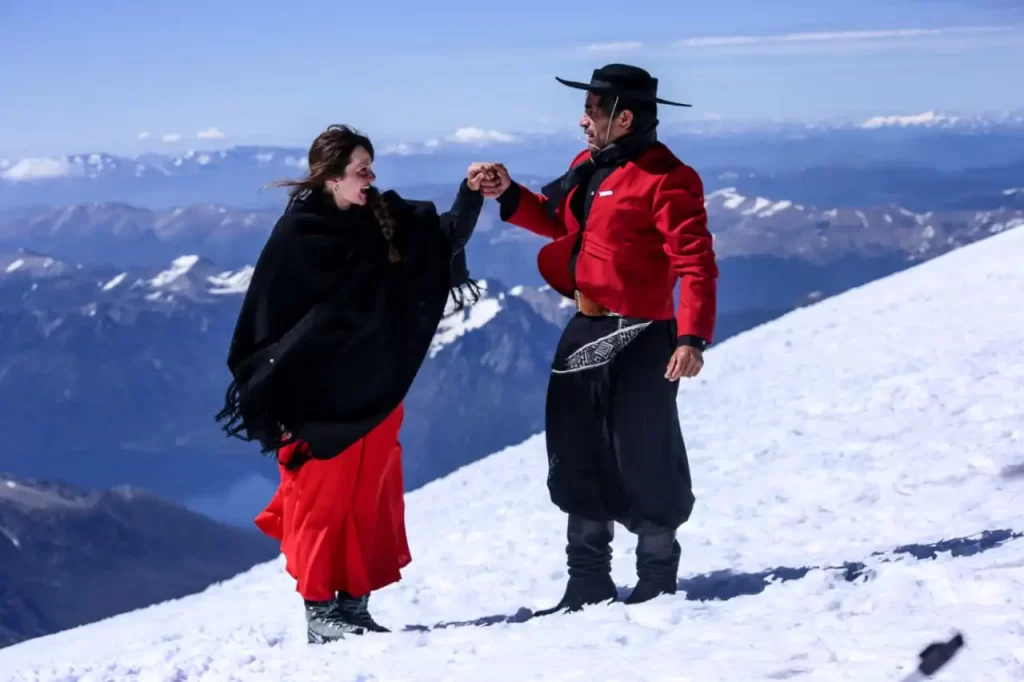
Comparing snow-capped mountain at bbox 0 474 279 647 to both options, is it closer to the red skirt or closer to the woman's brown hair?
the red skirt

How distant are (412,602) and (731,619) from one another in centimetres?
241

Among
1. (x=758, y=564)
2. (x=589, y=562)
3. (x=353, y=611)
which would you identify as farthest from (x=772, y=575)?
(x=353, y=611)

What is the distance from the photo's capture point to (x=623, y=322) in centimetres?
426

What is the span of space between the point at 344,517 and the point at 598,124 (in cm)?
195

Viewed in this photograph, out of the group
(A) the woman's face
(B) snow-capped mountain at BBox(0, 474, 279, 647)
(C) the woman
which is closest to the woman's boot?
(C) the woman

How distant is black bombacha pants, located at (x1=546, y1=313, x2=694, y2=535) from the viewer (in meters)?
4.27

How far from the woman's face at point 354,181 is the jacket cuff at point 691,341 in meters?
1.40

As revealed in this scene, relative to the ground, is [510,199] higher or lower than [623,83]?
lower

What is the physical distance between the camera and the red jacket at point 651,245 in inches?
160

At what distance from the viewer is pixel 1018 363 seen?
9953mm

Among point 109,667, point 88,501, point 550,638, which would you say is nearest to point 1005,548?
point 550,638

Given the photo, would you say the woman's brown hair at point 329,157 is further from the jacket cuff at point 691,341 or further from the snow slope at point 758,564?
the snow slope at point 758,564

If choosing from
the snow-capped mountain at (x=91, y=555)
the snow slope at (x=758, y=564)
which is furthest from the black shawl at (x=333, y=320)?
the snow-capped mountain at (x=91, y=555)

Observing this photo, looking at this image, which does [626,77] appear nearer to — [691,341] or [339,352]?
[691,341]
